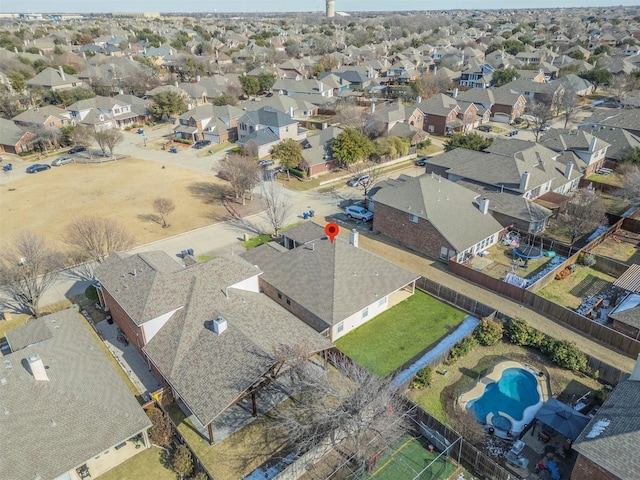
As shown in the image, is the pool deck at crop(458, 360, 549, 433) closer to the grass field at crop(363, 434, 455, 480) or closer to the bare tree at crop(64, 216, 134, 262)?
the grass field at crop(363, 434, 455, 480)

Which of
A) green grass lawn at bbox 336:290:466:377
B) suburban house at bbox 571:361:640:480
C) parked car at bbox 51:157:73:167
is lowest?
parked car at bbox 51:157:73:167

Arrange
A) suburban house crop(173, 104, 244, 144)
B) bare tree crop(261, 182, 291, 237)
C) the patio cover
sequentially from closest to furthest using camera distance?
1. the patio cover
2. bare tree crop(261, 182, 291, 237)
3. suburban house crop(173, 104, 244, 144)

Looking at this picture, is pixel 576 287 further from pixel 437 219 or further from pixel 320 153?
pixel 320 153

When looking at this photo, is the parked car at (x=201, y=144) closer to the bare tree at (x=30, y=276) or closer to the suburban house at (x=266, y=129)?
the suburban house at (x=266, y=129)

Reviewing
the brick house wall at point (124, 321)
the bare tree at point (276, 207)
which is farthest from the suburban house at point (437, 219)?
the brick house wall at point (124, 321)

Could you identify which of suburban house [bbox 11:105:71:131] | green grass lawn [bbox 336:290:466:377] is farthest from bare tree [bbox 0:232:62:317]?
suburban house [bbox 11:105:71:131]

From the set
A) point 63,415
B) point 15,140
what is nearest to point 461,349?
point 63,415
